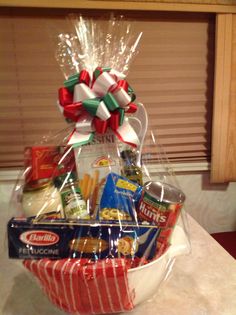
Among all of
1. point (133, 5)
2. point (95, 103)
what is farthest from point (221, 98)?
point (95, 103)

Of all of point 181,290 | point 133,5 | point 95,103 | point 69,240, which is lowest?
point 181,290

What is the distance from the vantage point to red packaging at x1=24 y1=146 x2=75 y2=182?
0.62 metres

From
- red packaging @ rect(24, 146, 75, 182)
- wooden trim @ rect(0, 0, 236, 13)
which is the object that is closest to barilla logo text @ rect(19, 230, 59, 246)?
red packaging @ rect(24, 146, 75, 182)

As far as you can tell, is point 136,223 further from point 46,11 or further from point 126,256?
point 46,11

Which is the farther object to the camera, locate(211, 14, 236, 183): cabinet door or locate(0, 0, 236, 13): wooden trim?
locate(211, 14, 236, 183): cabinet door

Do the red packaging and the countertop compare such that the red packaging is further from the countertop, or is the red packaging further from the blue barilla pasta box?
the countertop

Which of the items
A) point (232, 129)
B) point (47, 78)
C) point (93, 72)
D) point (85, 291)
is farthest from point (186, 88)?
point (85, 291)

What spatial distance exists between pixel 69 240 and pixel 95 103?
0.25 m

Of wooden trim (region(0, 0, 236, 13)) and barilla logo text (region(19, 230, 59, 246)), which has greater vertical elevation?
wooden trim (region(0, 0, 236, 13))

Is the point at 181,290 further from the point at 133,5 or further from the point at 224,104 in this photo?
the point at 133,5

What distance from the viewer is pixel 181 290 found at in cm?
64

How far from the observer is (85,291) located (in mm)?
489

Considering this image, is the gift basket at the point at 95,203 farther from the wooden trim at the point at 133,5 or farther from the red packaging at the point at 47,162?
the wooden trim at the point at 133,5

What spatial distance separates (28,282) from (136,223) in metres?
0.31
